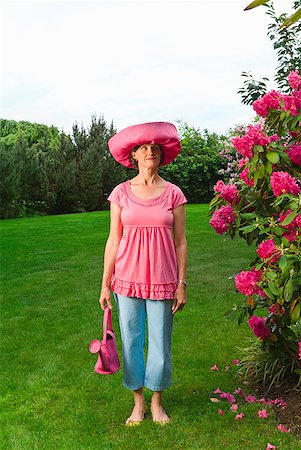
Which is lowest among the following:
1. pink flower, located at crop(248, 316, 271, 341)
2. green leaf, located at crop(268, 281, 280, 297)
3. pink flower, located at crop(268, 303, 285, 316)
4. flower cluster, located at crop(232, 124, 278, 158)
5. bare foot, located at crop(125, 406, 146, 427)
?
bare foot, located at crop(125, 406, 146, 427)

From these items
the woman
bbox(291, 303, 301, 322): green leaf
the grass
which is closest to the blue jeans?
the woman

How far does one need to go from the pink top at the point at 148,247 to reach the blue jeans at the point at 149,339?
2.9 inches

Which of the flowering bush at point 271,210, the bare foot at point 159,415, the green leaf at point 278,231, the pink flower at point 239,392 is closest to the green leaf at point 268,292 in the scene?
the flowering bush at point 271,210

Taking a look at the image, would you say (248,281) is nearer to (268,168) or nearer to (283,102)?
(268,168)

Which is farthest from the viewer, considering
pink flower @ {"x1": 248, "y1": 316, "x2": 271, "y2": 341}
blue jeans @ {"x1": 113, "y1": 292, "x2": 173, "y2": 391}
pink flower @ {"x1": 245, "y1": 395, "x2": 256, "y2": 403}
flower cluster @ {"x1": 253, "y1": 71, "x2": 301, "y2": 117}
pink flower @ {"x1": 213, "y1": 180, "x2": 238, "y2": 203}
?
pink flower @ {"x1": 248, "y1": 316, "x2": 271, "y2": 341}

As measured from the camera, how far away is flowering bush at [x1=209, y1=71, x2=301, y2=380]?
3.23 metres

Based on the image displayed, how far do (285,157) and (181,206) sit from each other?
60 centimetres

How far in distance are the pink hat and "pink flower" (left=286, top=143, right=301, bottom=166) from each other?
2.07ft

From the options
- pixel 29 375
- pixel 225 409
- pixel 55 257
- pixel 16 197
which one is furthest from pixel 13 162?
pixel 225 409

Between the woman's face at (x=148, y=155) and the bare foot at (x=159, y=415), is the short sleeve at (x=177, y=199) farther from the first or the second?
the bare foot at (x=159, y=415)

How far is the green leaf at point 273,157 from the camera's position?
3.30 m

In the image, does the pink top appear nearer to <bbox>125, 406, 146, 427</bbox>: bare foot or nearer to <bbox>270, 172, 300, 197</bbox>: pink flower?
<bbox>270, 172, 300, 197</bbox>: pink flower

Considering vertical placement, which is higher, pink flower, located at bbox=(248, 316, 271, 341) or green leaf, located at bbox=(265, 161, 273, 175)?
green leaf, located at bbox=(265, 161, 273, 175)

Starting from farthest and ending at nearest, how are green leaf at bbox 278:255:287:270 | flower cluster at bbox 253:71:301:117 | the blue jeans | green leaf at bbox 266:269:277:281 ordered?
flower cluster at bbox 253:71:301:117, the blue jeans, green leaf at bbox 266:269:277:281, green leaf at bbox 278:255:287:270
